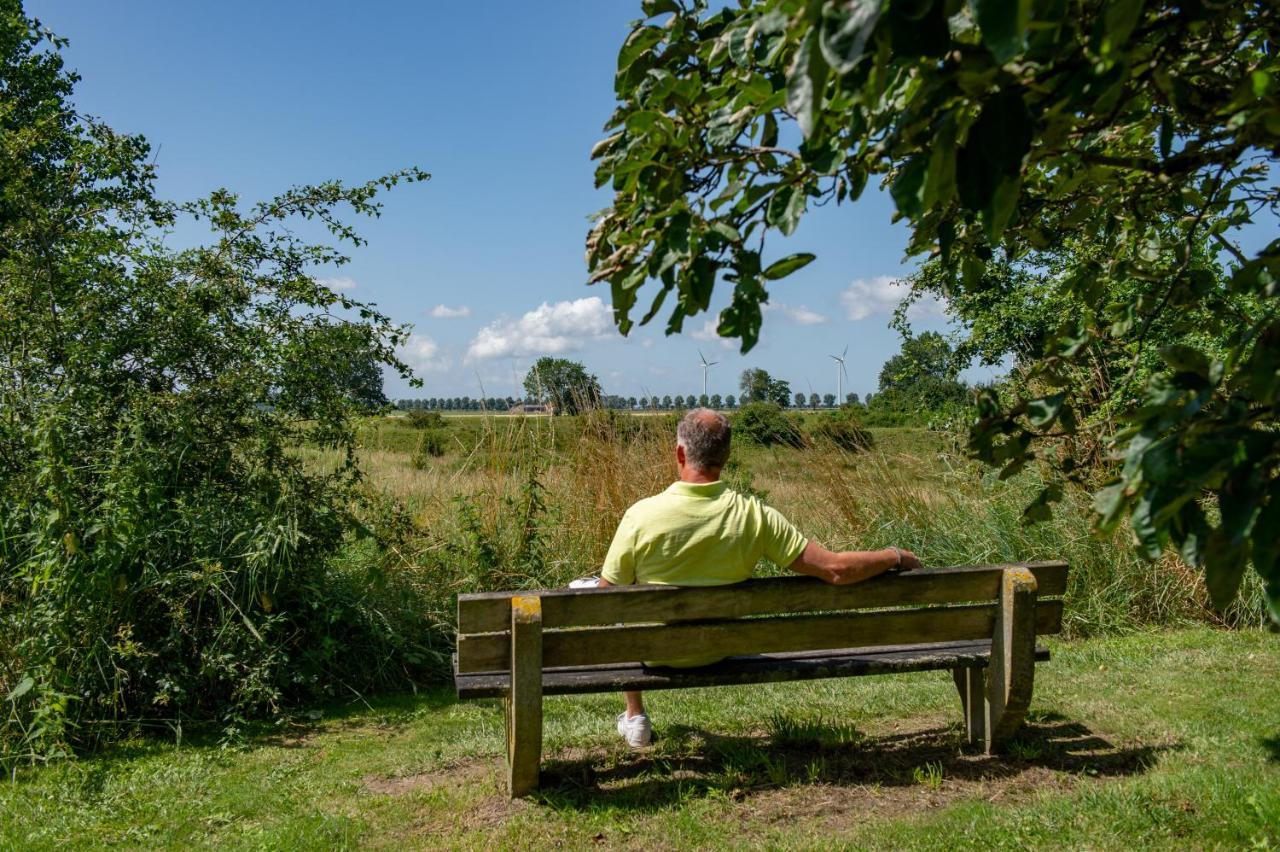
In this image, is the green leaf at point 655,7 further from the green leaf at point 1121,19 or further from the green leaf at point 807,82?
the green leaf at point 1121,19

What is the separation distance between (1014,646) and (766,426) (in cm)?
586

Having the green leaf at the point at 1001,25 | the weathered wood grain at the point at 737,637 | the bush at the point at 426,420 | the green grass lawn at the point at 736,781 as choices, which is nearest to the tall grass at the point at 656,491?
the bush at the point at 426,420

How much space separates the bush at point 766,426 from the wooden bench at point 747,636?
200 inches

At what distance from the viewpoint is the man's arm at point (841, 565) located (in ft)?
12.1

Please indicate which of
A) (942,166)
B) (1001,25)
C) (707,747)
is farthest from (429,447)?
(1001,25)

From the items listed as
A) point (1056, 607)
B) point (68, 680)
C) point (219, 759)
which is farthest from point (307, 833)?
point (1056, 607)

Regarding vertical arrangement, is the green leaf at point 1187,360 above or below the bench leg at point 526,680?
above

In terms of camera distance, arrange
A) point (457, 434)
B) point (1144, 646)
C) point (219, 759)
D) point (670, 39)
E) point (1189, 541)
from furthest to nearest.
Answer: point (457, 434) < point (1144, 646) < point (219, 759) < point (670, 39) < point (1189, 541)

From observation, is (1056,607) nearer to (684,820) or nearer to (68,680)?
(684,820)

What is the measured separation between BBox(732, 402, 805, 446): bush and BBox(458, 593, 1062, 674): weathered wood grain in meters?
5.12

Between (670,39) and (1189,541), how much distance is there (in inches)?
56.2

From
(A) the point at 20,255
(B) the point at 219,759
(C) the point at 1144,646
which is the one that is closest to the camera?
(B) the point at 219,759

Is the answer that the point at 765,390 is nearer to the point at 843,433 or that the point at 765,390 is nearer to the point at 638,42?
the point at 843,433

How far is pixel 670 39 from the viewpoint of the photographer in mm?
2156
